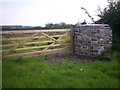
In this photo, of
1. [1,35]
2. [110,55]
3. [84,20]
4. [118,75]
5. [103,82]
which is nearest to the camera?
[103,82]

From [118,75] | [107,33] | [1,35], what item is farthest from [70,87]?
[107,33]

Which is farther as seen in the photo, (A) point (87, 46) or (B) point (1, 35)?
(A) point (87, 46)

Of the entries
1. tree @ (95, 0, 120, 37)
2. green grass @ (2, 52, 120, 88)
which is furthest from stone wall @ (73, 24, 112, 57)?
green grass @ (2, 52, 120, 88)

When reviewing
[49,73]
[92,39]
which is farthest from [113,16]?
[49,73]

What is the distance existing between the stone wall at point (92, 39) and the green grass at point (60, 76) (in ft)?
6.19

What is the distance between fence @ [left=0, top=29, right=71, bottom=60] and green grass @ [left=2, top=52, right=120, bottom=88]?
1.13 metres

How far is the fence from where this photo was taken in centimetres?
751

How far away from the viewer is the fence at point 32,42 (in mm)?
7505

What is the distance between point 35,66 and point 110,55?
3.49 meters

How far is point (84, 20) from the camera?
39.2ft

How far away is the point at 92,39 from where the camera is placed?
8.66 m

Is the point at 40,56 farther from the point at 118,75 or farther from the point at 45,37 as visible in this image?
the point at 118,75

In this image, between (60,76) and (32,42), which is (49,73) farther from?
(32,42)

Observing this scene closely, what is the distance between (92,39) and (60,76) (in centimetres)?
374
